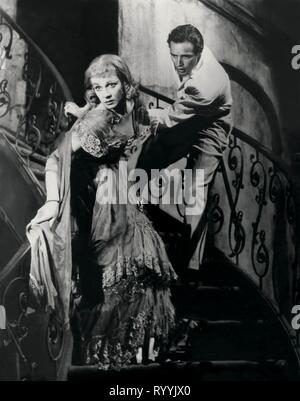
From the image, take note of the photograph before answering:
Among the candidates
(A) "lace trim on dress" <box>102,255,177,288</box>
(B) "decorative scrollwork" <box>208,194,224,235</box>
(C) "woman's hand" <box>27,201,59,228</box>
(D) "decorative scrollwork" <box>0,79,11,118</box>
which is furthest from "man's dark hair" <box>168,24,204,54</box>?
(A) "lace trim on dress" <box>102,255,177,288</box>

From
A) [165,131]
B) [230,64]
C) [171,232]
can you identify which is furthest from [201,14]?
[171,232]

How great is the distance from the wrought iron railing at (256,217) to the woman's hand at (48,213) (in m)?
1.11

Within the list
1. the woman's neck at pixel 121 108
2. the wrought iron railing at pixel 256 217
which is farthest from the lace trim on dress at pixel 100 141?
the wrought iron railing at pixel 256 217

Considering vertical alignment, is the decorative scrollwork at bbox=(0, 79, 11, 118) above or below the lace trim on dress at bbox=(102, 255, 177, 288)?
above

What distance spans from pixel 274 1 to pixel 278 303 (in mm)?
2409

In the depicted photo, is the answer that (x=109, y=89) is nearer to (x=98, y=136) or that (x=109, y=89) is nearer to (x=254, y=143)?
(x=98, y=136)

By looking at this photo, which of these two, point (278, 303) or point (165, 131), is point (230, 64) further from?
point (278, 303)

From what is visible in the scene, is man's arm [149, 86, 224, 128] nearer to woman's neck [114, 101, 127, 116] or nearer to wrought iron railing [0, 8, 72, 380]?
woman's neck [114, 101, 127, 116]

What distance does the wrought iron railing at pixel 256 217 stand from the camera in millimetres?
5035

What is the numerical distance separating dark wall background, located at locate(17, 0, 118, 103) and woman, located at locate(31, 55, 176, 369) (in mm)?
106

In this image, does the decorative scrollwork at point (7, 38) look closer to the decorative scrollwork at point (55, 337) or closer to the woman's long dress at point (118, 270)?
the woman's long dress at point (118, 270)

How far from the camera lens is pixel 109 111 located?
5180 mm

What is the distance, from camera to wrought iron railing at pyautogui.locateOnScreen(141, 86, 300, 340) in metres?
5.04

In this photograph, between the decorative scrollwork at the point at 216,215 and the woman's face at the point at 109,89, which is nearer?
the decorative scrollwork at the point at 216,215
